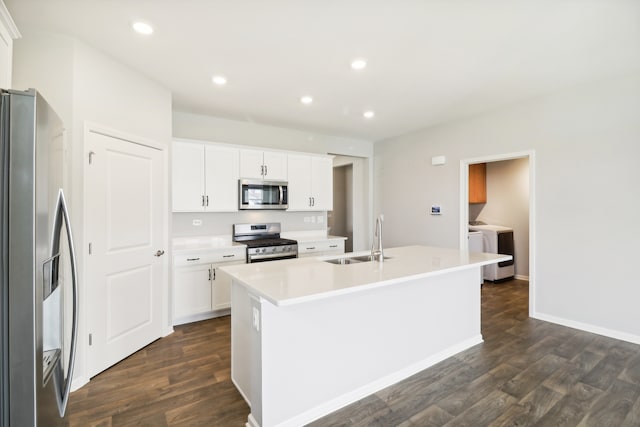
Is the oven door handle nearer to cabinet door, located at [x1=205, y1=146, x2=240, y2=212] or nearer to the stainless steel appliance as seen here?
the stainless steel appliance

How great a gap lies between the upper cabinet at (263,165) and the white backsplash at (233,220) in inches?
23.3

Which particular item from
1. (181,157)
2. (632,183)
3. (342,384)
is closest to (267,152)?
(181,157)

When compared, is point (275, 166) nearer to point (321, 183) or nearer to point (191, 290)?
point (321, 183)

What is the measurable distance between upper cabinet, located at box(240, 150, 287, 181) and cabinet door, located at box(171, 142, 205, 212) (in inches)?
21.6

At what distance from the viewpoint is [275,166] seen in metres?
4.43

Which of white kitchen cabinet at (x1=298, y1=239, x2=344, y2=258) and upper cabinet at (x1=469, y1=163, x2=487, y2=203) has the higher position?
upper cabinet at (x1=469, y1=163, x2=487, y2=203)

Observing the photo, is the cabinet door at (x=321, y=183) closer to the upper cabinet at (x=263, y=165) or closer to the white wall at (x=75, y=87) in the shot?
the upper cabinet at (x=263, y=165)

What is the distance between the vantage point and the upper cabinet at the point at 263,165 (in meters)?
4.16

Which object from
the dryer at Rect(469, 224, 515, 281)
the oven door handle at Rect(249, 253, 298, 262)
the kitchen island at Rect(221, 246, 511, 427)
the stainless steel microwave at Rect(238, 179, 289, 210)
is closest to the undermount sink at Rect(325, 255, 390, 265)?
the kitchen island at Rect(221, 246, 511, 427)

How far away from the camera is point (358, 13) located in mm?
2055

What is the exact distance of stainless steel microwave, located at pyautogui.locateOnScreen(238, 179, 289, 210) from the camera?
412 centimetres

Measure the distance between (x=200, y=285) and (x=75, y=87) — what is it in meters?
2.21

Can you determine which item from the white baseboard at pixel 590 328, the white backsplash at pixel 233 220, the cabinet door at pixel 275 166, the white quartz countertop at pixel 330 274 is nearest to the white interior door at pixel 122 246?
the white backsplash at pixel 233 220

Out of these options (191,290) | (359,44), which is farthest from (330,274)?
(191,290)
